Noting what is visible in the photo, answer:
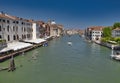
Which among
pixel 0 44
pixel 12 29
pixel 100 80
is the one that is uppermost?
pixel 12 29

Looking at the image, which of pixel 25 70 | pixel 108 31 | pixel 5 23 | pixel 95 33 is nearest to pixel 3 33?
pixel 5 23

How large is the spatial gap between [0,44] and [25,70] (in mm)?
11207

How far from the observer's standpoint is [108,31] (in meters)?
87.8

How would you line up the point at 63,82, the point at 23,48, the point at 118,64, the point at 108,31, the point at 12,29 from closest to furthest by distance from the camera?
1. the point at 63,82
2. the point at 118,64
3. the point at 23,48
4. the point at 12,29
5. the point at 108,31

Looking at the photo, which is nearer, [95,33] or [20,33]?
[20,33]

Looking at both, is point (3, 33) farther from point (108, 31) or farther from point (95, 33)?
point (95, 33)

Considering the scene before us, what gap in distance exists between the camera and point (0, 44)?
33.4m

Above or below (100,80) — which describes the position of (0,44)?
above

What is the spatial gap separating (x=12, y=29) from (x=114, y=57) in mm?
29632

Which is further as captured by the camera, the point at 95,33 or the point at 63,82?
the point at 95,33

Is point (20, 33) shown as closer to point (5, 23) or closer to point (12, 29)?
point (12, 29)

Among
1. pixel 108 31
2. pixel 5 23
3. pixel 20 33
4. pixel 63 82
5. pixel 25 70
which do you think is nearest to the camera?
pixel 63 82

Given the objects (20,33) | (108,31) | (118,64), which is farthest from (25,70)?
(108,31)

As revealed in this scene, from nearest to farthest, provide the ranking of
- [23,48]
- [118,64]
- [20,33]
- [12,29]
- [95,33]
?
1. [118,64]
2. [23,48]
3. [12,29]
4. [20,33]
5. [95,33]
